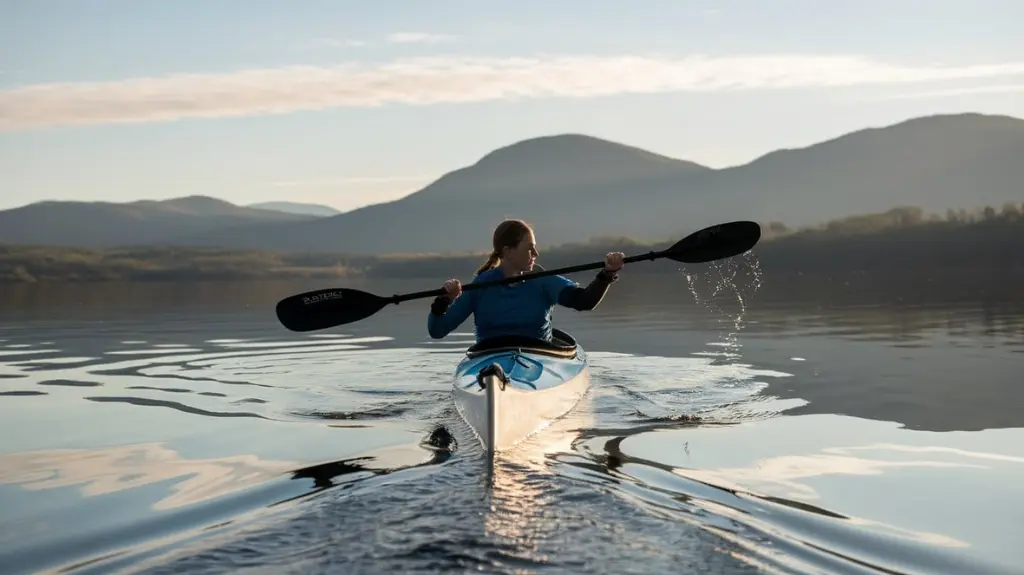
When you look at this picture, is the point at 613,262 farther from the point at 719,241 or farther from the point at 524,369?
the point at 719,241

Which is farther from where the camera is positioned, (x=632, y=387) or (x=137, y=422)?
(x=632, y=387)

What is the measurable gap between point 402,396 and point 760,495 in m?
6.75

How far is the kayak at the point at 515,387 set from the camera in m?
7.98

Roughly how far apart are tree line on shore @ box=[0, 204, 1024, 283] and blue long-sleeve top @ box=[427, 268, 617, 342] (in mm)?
42694

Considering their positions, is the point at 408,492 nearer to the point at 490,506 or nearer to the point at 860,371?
the point at 490,506

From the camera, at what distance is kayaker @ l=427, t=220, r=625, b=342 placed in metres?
10.7

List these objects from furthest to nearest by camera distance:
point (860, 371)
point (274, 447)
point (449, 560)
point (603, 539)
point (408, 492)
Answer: point (860, 371) < point (274, 447) < point (408, 492) < point (603, 539) < point (449, 560)

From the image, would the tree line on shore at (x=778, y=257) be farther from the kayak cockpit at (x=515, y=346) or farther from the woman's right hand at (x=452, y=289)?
the woman's right hand at (x=452, y=289)

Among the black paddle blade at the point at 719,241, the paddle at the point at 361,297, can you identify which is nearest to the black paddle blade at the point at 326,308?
the paddle at the point at 361,297

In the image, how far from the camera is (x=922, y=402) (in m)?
11.7

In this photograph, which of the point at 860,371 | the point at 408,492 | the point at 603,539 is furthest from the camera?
the point at 860,371

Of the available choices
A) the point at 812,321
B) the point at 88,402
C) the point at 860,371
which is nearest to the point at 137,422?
the point at 88,402

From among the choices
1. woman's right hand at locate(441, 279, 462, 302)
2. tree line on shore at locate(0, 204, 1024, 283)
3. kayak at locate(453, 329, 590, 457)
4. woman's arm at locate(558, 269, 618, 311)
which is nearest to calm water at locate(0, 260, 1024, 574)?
kayak at locate(453, 329, 590, 457)

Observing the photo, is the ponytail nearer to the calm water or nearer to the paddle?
the paddle
